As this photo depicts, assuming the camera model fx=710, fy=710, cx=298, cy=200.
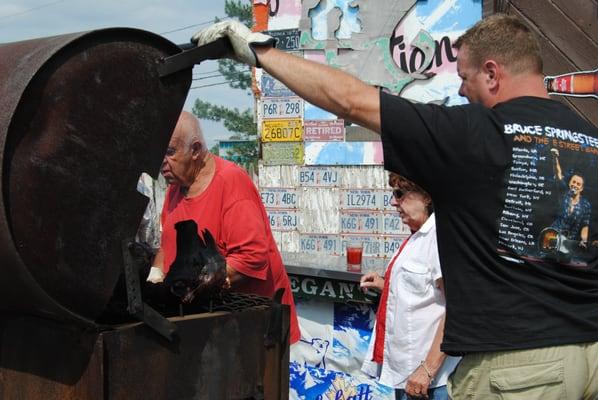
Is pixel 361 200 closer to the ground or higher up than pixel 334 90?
closer to the ground

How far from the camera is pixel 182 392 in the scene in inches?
95.5

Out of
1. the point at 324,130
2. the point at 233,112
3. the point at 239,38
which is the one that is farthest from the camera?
the point at 233,112

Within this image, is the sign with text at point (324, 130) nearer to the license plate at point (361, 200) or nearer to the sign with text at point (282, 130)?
the sign with text at point (282, 130)

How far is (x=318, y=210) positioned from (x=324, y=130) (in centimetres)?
74

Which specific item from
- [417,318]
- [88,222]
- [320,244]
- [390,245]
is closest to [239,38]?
[88,222]

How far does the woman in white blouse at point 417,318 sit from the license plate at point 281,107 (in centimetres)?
315

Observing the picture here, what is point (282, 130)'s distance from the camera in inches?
260

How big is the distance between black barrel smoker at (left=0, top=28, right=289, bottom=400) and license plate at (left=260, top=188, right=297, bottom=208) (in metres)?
4.09

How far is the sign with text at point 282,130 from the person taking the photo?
6535 mm

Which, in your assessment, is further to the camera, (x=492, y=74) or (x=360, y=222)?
(x=360, y=222)

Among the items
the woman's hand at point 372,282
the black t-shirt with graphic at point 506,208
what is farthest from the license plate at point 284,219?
the black t-shirt with graphic at point 506,208

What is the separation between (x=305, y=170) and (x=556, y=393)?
15.1ft

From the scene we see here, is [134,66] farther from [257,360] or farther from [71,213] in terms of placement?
[257,360]

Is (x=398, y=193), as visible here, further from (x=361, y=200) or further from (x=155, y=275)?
(x=361, y=200)
